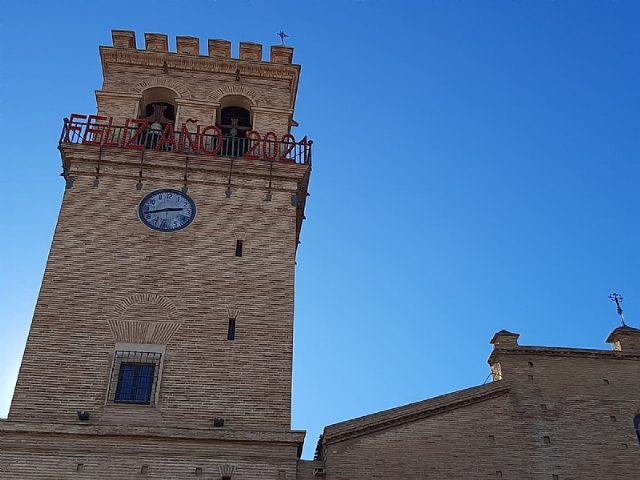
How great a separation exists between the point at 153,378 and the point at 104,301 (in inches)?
88.9

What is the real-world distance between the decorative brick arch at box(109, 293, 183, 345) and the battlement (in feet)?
28.8

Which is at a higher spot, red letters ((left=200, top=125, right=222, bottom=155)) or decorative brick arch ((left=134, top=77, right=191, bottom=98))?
decorative brick arch ((left=134, top=77, right=191, bottom=98))

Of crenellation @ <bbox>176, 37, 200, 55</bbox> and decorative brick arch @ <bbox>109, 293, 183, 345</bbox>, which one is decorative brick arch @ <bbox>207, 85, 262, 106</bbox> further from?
decorative brick arch @ <bbox>109, 293, 183, 345</bbox>

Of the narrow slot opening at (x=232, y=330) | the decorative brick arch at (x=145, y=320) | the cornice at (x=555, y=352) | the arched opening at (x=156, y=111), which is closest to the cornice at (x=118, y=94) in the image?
the arched opening at (x=156, y=111)

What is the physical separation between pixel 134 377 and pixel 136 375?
0.20 feet

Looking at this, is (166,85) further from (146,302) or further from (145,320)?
(145,320)

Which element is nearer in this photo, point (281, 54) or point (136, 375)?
point (136, 375)

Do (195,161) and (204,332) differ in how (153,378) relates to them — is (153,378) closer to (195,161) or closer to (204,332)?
(204,332)

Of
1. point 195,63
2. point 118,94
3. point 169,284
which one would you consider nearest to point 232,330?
point 169,284

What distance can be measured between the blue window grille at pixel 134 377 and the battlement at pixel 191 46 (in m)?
10.2

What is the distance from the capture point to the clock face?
808 inches

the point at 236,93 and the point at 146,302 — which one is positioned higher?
the point at 236,93

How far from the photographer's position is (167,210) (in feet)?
68.2

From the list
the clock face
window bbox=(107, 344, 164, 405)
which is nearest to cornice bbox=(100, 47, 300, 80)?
the clock face
